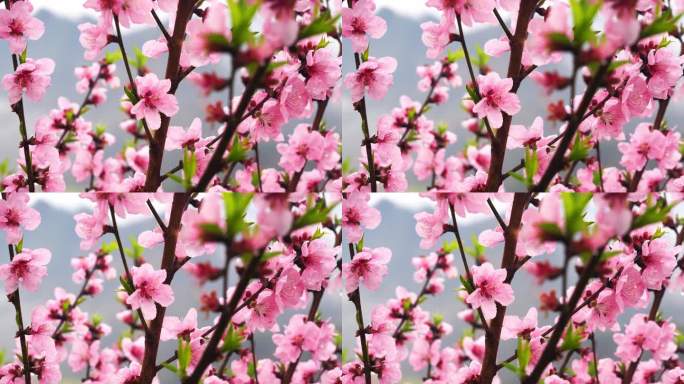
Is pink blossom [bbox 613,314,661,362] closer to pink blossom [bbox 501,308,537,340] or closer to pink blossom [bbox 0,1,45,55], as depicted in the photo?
pink blossom [bbox 501,308,537,340]

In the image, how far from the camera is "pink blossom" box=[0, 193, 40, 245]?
153 cm

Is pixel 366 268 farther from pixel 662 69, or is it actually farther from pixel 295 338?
pixel 662 69

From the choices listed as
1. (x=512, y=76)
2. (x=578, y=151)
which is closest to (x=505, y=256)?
(x=578, y=151)

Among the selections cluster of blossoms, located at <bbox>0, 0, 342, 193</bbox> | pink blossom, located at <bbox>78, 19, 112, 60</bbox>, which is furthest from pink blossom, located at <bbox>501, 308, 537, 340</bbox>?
pink blossom, located at <bbox>78, 19, 112, 60</bbox>

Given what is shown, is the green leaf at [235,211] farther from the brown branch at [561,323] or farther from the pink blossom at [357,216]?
the brown branch at [561,323]

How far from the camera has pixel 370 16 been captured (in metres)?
1.59

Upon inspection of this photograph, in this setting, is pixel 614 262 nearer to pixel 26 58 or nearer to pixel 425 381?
pixel 425 381

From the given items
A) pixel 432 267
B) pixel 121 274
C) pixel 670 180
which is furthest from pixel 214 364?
pixel 670 180

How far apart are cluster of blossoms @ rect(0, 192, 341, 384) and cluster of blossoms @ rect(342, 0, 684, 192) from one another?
0.81 ft

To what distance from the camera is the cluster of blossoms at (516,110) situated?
158cm

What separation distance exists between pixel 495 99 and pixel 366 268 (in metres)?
0.47

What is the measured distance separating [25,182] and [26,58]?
275 millimetres

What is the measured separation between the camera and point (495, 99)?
1.57 metres

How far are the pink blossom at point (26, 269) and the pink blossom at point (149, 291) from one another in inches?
8.4
